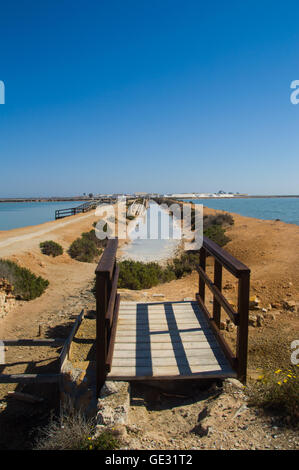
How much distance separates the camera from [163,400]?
3.61 m

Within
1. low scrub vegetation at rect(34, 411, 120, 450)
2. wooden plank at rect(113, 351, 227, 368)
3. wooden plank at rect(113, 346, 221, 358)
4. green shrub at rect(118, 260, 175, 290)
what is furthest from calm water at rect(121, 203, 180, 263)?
low scrub vegetation at rect(34, 411, 120, 450)

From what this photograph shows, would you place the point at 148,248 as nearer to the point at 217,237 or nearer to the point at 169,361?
the point at 217,237

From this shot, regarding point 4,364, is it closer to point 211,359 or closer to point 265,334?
point 211,359

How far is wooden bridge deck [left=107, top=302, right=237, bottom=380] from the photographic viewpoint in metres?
3.52

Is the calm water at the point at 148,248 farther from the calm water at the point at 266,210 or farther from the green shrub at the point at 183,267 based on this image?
the calm water at the point at 266,210

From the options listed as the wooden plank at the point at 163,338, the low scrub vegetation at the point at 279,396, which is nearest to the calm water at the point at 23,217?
the wooden plank at the point at 163,338

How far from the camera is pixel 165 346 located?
164 inches

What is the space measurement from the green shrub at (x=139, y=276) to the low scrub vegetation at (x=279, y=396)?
19.5 feet

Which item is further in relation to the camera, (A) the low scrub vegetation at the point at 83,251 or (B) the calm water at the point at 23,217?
(B) the calm water at the point at 23,217

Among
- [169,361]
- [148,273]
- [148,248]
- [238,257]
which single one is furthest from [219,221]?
[169,361]

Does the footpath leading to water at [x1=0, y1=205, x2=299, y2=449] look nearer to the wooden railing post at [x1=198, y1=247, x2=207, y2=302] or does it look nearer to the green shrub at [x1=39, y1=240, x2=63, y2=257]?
the green shrub at [x1=39, y1=240, x2=63, y2=257]

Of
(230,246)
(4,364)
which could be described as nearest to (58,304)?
(4,364)

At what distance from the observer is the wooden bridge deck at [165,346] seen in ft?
11.5

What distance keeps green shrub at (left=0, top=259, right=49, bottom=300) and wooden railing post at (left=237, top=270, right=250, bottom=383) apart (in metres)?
6.50
